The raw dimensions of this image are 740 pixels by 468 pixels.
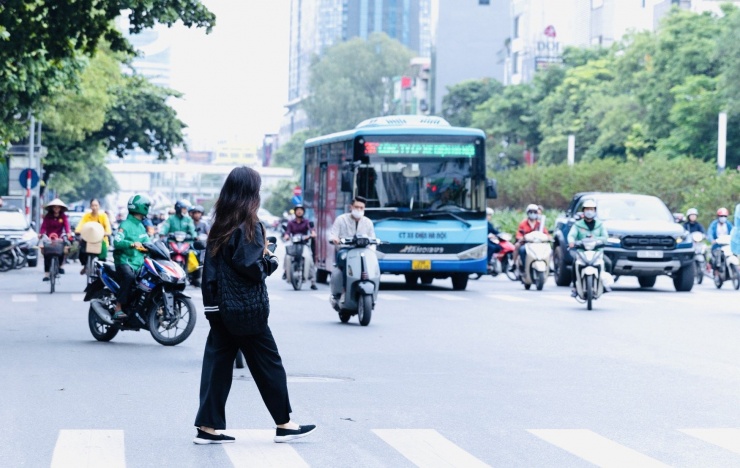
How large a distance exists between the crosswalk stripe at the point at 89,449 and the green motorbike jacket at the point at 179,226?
60.1 ft

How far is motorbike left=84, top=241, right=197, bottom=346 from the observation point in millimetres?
15742

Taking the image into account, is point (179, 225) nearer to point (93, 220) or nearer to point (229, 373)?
point (93, 220)

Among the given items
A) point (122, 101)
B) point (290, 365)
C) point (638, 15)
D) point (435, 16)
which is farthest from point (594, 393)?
point (435, 16)

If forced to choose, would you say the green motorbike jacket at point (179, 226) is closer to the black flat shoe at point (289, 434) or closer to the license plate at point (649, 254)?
the license plate at point (649, 254)

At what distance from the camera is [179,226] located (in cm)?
2766

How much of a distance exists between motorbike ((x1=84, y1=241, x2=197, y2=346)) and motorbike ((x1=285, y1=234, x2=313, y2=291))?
39.6 ft

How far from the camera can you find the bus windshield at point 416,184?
91.2ft

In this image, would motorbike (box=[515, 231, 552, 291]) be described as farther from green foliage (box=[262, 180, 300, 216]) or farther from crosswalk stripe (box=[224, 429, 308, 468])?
green foliage (box=[262, 180, 300, 216])

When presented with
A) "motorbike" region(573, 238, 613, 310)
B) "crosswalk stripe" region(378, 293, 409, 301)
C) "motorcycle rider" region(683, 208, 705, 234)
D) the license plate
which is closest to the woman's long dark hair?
"motorbike" region(573, 238, 613, 310)

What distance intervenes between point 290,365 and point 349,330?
4439 millimetres

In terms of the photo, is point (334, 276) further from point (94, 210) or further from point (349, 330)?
point (94, 210)

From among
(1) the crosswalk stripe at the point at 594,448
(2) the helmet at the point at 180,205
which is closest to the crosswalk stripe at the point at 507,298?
(2) the helmet at the point at 180,205

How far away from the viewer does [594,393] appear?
11656 mm

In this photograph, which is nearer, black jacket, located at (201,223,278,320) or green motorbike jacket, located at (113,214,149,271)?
black jacket, located at (201,223,278,320)
